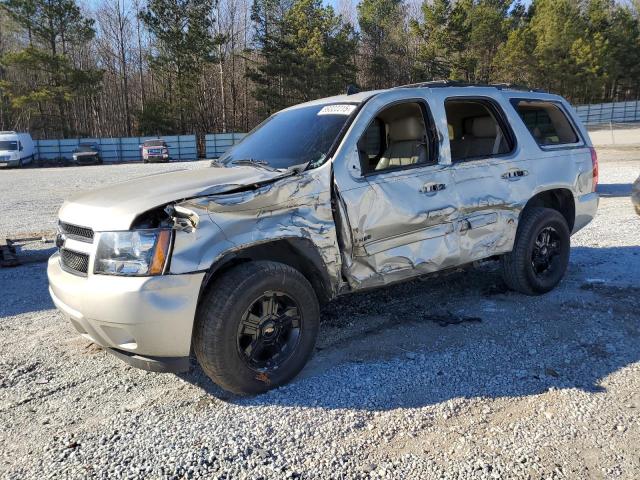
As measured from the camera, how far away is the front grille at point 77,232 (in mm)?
3283

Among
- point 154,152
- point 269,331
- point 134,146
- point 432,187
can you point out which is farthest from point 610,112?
point 269,331

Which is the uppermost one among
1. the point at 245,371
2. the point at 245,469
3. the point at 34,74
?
the point at 34,74

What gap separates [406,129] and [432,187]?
29.0 inches

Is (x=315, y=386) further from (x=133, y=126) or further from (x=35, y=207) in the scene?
(x=133, y=126)

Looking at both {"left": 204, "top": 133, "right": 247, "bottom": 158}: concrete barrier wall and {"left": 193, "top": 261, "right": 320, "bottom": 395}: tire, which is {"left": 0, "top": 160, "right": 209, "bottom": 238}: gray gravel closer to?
{"left": 193, "top": 261, "right": 320, "bottom": 395}: tire

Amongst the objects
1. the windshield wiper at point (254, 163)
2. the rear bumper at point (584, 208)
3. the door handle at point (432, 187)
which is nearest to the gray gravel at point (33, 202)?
the windshield wiper at point (254, 163)

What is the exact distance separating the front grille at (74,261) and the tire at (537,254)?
3709mm

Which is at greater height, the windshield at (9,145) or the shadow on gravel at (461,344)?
the windshield at (9,145)

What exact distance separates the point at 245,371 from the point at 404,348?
136 centimetres

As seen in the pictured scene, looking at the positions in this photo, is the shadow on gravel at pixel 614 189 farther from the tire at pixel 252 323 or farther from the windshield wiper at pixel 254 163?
the tire at pixel 252 323

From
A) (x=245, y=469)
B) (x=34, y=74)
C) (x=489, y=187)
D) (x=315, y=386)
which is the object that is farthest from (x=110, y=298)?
(x=34, y=74)

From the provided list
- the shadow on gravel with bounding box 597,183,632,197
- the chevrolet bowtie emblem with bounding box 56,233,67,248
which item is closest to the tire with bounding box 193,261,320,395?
the chevrolet bowtie emblem with bounding box 56,233,67,248

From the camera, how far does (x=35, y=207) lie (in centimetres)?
1323

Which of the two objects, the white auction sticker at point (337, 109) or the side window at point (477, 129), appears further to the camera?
the side window at point (477, 129)
